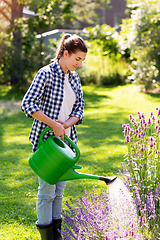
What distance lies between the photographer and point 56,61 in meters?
2.14

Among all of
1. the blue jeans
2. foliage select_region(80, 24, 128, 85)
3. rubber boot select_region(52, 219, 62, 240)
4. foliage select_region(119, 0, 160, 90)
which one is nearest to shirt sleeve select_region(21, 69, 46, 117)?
the blue jeans

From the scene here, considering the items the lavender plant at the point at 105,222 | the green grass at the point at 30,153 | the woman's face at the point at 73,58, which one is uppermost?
the woman's face at the point at 73,58

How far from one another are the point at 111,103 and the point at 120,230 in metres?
6.84

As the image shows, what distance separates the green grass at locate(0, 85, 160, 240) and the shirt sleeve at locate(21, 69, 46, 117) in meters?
1.15

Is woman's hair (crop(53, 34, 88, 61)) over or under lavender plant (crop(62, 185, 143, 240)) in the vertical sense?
over

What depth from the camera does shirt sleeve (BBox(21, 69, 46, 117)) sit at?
1.92 m

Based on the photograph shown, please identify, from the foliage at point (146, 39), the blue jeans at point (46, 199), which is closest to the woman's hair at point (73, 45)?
the blue jeans at point (46, 199)

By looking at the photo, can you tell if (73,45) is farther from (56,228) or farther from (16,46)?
(16,46)

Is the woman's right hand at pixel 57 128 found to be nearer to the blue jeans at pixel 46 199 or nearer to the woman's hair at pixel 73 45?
the blue jeans at pixel 46 199

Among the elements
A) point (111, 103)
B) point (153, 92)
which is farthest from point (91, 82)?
point (111, 103)

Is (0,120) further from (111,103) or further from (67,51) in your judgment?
(67,51)

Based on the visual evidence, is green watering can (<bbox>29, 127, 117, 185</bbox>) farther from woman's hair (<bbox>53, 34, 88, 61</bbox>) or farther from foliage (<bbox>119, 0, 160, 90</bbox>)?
foliage (<bbox>119, 0, 160, 90</bbox>)

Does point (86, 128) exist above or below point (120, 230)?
below

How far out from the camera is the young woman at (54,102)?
196 cm
